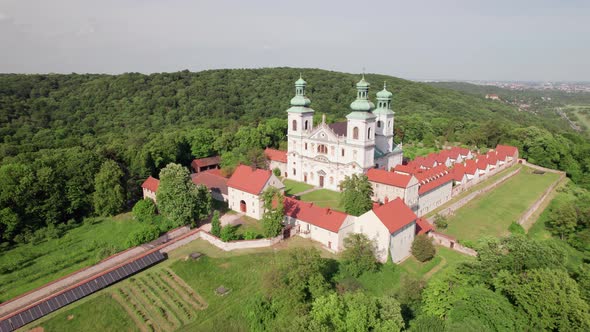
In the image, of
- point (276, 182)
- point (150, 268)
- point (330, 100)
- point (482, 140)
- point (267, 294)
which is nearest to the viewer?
point (267, 294)

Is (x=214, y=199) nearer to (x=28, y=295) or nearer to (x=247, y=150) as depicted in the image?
(x=247, y=150)

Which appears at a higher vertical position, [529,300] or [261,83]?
[261,83]

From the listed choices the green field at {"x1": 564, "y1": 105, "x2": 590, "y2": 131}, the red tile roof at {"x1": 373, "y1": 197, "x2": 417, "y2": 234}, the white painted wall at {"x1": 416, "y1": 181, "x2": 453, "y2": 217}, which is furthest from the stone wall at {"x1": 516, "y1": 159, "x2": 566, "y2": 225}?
the green field at {"x1": 564, "y1": 105, "x2": 590, "y2": 131}

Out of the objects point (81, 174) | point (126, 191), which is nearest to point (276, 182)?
point (126, 191)

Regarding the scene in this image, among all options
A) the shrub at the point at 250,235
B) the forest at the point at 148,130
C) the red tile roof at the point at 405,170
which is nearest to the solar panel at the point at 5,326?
the forest at the point at 148,130

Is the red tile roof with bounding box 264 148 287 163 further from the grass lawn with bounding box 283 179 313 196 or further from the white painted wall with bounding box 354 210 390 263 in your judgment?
the white painted wall with bounding box 354 210 390 263

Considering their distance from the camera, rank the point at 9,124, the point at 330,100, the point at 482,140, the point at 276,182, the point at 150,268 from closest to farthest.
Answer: the point at 150,268 → the point at 276,182 → the point at 9,124 → the point at 482,140 → the point at 330,100

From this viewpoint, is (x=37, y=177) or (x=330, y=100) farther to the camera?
(x=330, y=100)

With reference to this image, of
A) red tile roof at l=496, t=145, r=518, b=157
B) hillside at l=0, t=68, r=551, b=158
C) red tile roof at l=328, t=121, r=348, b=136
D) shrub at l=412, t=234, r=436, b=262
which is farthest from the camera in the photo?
hillside at l=0, t=68, r=551, b=158
